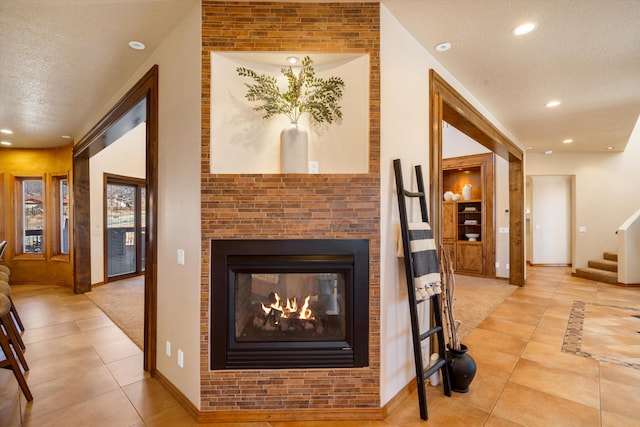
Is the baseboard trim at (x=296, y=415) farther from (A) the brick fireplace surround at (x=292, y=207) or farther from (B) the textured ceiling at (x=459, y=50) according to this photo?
(B) the textured ceiling at (x=459, y=50)

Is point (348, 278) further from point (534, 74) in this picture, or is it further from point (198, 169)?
point (534, 74)

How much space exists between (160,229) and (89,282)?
432 centimetres

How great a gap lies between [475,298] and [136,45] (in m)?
5.56

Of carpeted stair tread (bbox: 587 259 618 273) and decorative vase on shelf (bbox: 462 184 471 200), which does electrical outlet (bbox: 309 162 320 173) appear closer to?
A: decorative vase on shelf (bbox: 462 184 471 200)

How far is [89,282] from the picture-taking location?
5477mm

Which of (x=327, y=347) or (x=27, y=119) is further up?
(x=27, y=119)

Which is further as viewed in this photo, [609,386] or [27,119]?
[27,119]

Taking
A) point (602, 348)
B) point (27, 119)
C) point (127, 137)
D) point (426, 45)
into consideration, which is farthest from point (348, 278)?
point (127, 137)

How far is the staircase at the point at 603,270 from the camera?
6102 mm

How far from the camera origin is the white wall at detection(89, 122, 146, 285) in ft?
18.6

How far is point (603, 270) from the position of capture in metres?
6.43

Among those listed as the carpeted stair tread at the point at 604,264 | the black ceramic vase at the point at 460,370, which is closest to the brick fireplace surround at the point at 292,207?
the black ceramic vase at the point at 460,370

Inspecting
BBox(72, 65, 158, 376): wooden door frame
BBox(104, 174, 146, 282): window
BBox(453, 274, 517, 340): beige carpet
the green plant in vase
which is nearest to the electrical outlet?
the green plant in vase

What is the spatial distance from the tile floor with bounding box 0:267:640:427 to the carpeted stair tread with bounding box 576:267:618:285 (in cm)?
344
